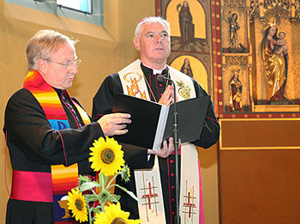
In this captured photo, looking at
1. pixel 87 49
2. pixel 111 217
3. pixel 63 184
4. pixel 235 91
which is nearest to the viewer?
pixel 111 217

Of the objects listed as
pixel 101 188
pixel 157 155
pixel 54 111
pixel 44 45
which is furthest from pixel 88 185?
pixel 157 155

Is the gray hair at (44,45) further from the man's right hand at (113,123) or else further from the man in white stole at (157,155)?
the man in white stole at (157,155)

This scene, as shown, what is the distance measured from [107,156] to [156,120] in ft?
3.55

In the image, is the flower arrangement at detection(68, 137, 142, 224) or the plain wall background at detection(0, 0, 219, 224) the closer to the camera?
the flower arrangement at detection(68, 137, 142, 224)

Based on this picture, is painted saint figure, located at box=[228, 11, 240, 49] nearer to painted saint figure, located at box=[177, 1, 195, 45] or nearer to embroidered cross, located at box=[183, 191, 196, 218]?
painted saint figure, located at box=[177, 1, 195, 45]

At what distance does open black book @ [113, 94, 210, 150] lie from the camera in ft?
9.15

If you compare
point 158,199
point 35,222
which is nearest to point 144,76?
point 158,199

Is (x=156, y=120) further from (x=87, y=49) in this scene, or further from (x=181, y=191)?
(x=87, y=49)

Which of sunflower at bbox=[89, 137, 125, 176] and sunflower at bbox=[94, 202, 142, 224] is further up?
sunflower at bbox=[89, 137, 125, 176]

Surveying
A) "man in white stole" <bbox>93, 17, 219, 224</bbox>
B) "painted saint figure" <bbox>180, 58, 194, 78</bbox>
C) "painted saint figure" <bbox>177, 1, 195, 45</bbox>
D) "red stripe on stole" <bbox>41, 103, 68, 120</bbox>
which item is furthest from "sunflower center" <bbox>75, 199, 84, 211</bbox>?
"painted saint figure" <bbox>177, 1, 195, 45</bbox>

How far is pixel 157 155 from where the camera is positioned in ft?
12.5

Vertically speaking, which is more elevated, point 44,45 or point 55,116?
point 44,45

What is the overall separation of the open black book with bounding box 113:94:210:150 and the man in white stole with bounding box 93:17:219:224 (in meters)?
0.59

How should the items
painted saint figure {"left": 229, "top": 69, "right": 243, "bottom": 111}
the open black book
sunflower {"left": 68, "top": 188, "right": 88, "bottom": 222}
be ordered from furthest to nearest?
painted saint figure {"left": 229, "top": 69, "right": 243, "bottom": 111} < the open black book < sunflower {"left": 68, "top": 188, "right": 88, "bottom": 222}
